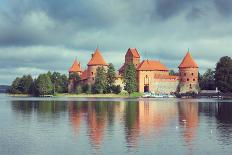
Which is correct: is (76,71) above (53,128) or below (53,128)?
above

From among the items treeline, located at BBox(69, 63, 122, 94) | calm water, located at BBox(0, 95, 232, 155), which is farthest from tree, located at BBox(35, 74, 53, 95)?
calm water, located at BBox(0, 95, 232, 155)

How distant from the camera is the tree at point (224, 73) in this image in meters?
109

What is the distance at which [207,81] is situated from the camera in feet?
A: 439

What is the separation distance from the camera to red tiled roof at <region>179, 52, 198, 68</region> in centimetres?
13075

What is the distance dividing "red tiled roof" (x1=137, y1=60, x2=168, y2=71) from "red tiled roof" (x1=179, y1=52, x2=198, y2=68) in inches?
277

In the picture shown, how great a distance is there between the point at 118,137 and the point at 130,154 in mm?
5599

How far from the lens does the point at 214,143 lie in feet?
82.2

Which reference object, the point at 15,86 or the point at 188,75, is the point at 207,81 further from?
the point at 15,86

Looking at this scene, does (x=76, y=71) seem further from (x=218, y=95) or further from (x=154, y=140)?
(x=154, y=140)

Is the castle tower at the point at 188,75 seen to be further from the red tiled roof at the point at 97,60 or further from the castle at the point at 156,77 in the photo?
the red tiled roof at the point at 97,60

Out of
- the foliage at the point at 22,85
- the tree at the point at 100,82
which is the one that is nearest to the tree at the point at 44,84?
the foliage at the point at 22,85

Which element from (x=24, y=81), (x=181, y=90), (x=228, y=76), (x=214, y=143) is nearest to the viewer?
(x=214, y=143)

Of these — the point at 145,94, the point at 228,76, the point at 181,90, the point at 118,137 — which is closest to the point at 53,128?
the point at 118,137

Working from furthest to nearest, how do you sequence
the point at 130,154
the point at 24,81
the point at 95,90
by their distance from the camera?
the point at 24,81 → the point at 95,90 → the point at 130,154
